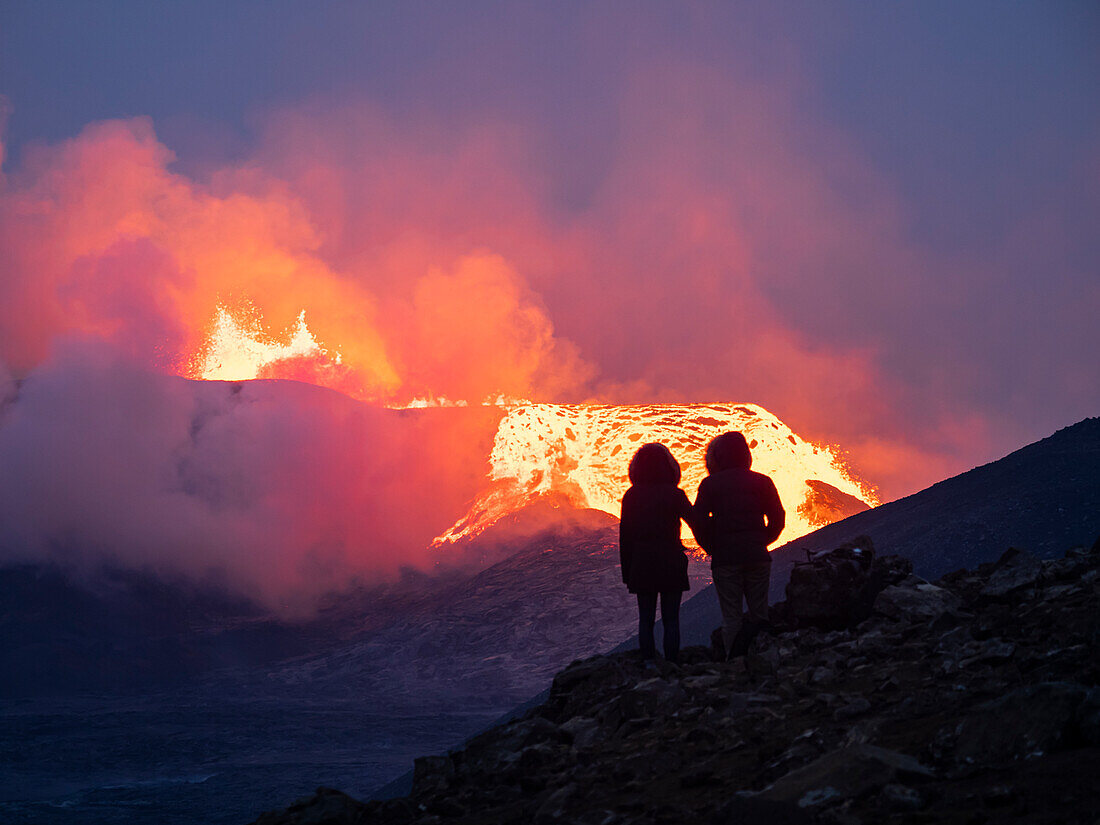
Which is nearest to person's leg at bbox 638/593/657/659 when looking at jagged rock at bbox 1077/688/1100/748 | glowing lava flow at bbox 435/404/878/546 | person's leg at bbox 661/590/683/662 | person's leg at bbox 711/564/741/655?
person's leg at bbox 661/590/683/662

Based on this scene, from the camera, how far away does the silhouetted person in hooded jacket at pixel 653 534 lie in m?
10.4

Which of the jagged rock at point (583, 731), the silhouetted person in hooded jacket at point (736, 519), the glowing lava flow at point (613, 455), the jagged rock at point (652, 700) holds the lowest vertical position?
the jagged rock at point (583, 731)

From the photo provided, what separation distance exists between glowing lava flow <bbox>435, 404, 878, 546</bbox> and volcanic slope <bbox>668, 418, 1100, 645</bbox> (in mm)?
47190

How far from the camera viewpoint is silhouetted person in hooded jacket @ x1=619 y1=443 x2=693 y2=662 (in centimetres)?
1036

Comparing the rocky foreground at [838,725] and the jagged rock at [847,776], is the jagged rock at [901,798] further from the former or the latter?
the jagged rock at [847,776]

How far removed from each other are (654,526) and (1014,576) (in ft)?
10.9

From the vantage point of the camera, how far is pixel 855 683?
27.4 ft

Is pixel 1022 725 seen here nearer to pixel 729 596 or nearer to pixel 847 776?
pixel 847 776

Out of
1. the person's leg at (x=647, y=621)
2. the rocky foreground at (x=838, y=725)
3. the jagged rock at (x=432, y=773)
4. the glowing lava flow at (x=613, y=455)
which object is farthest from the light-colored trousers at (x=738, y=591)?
the glowing lava flow at (x=613, y=455)

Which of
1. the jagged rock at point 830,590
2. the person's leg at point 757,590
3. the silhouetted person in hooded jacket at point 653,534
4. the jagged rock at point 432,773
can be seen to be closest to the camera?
the jagged rock at point 432,773

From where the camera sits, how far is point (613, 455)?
124812 mm

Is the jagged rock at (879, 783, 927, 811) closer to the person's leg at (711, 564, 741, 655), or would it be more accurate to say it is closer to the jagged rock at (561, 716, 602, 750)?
the jagged rock at (561, 716, 602, 750)

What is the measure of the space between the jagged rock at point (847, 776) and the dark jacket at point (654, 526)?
4.47m

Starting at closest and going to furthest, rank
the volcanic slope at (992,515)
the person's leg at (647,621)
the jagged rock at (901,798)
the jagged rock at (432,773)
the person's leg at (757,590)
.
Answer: the jagged rock at (901,798), the jagged rock at (432,773), the person's leg at (757,590), the person's leg at (647,621), the volcanic slope at (992,515)
